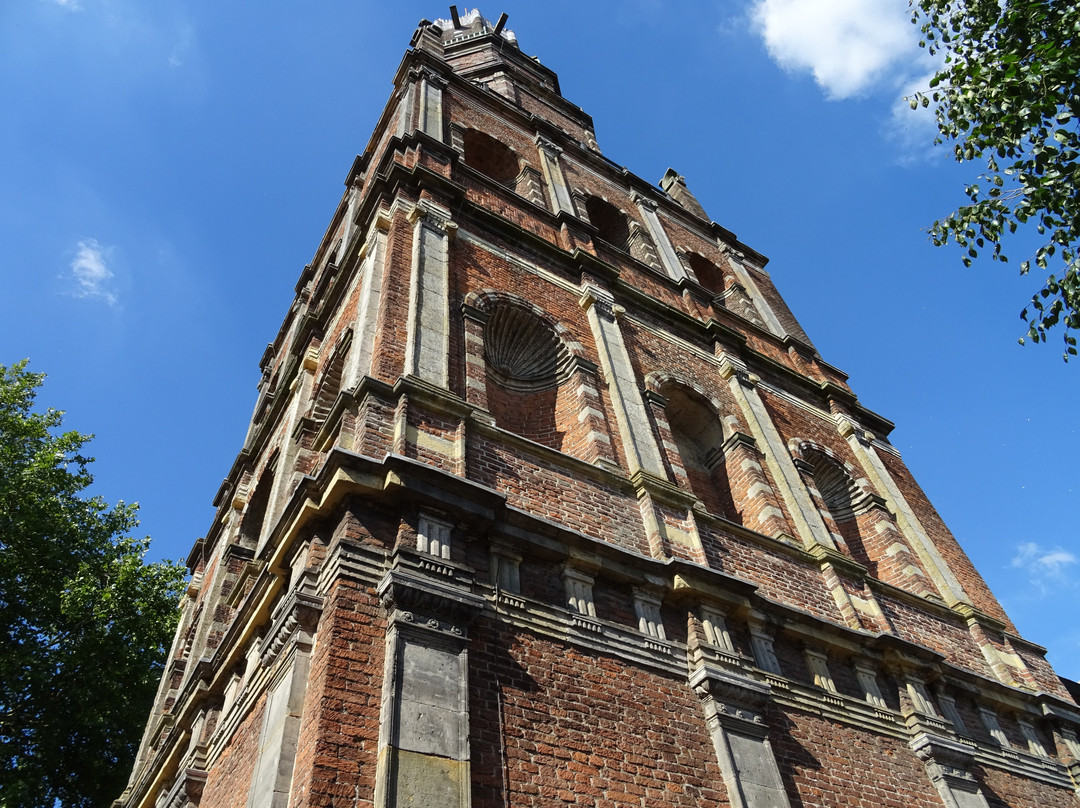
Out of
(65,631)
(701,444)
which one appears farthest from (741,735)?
(65,631)

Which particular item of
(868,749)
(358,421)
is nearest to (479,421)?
(358,421)

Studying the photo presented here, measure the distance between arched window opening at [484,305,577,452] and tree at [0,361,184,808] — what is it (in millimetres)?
8464

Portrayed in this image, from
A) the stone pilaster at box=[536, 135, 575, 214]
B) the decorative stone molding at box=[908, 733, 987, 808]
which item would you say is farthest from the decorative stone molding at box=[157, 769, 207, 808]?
the stone pilaster at box=[536, 135, 575, 214]

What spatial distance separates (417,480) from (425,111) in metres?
10.3

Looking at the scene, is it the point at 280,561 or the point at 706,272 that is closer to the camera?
the point at 280,561

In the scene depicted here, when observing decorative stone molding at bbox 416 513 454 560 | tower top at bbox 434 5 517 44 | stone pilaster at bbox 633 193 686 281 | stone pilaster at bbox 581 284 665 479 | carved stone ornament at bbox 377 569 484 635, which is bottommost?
carved stone ornament at bbox 377 569 484 635

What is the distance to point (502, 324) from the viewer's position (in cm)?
1119

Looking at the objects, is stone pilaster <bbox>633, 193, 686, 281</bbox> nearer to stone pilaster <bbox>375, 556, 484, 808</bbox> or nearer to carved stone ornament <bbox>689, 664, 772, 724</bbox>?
carved stone ornament <bbox>689, 664, 772, 724</bbox>

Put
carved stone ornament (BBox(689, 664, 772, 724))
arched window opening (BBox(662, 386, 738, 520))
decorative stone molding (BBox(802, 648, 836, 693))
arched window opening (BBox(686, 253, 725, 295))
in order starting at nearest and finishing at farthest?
carved stone ornament (BBox(689, 664, 772, 724)), decorative stone molding (BBox(802, 648, 836, 693)), arched window opening (BBox(662, 386, 738, 520)), arched window opening (BBox(686, 253, 725, 295))

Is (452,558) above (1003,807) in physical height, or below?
above

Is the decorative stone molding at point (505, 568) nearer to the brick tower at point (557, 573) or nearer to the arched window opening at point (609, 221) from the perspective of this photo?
the brick tower at point (557, 573)

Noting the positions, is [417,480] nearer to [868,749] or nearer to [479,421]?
[479,421]

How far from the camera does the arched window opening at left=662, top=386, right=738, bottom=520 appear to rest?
11.8 meters

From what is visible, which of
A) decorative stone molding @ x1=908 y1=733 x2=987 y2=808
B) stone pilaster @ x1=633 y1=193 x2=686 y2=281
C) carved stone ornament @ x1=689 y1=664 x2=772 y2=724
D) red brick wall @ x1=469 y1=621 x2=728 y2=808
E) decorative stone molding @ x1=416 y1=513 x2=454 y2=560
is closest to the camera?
red brick wall @ x1=469 y1=621 x2=728 y2=808
